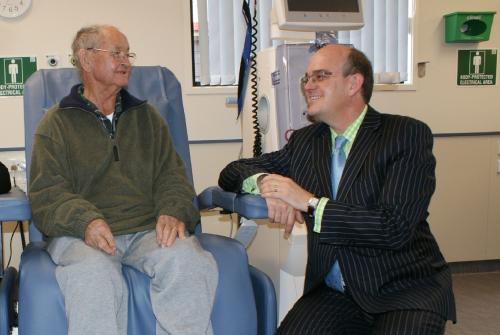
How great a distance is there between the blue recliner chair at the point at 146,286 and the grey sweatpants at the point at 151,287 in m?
0.04

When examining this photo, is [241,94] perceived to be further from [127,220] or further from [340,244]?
[340,244]

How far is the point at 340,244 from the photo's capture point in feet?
5.07

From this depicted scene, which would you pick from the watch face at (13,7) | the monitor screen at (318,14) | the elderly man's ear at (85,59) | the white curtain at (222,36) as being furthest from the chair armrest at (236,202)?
the watch face at (13,7)

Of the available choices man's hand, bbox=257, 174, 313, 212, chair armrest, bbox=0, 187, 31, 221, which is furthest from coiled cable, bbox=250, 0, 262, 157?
chair armrest, bbox=0, 187, 31, 221

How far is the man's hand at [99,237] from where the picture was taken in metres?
1.63

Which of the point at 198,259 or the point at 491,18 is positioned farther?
the point at 491,18

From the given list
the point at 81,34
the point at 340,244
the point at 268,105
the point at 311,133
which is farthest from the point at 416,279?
the point at 81,34

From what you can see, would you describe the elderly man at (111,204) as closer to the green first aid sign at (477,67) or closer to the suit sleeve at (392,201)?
the suit sleeve at (392,201)

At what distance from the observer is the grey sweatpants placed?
1.47 m

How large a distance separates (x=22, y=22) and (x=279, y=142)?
1.57 metres

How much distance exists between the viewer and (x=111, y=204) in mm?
1872

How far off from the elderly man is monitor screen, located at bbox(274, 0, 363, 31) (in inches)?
26.0

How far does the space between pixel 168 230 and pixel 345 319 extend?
1.91 ft

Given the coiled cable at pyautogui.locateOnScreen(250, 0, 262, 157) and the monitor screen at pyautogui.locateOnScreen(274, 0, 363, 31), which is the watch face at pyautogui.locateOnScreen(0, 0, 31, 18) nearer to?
the coiled cable at pyautogui.locateOnScreen(250, 0, 262, 157)
